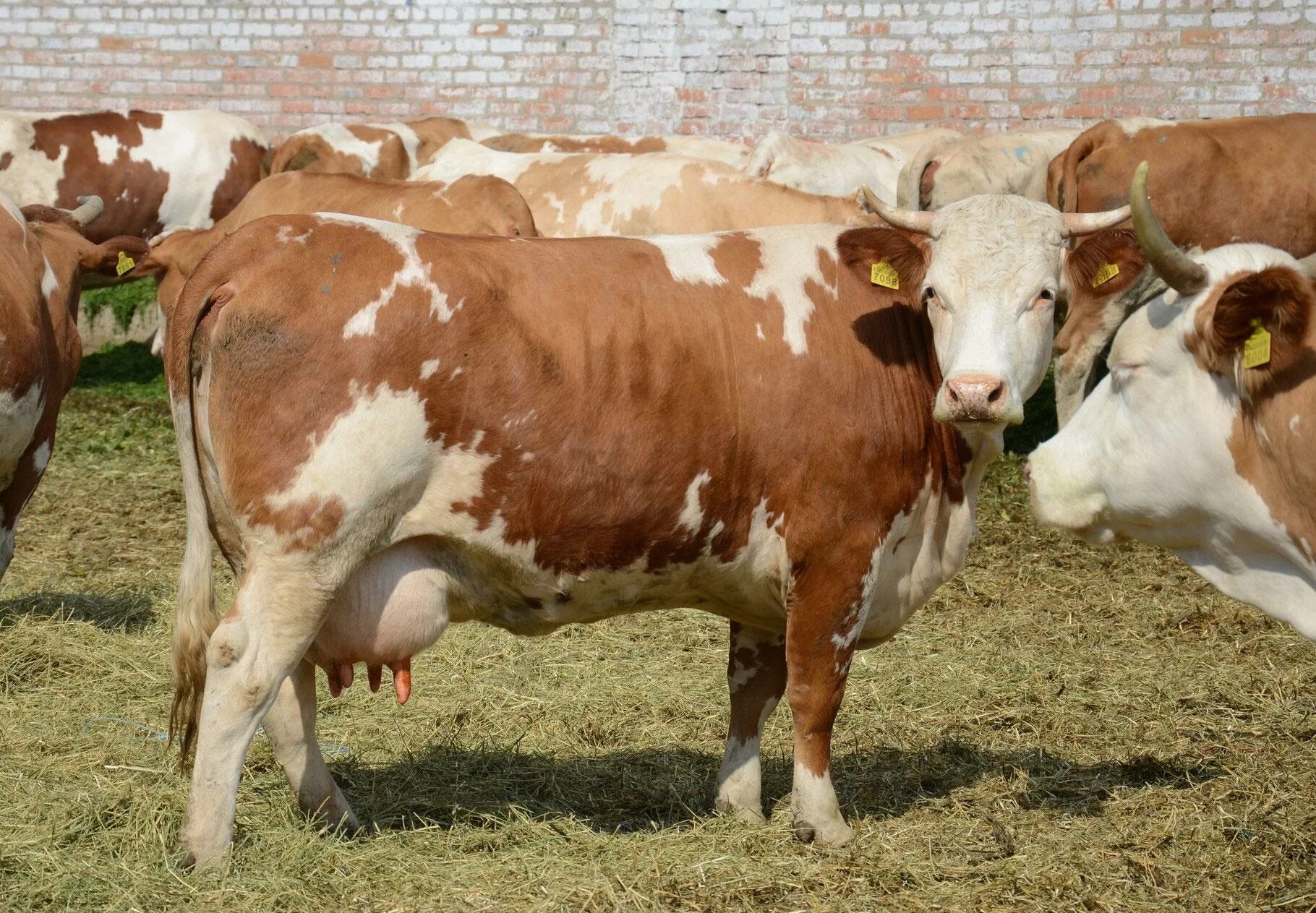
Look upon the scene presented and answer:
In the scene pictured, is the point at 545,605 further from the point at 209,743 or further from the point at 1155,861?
the point at 1155,861

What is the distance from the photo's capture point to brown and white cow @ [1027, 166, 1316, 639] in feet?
11.2

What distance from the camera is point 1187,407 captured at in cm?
366

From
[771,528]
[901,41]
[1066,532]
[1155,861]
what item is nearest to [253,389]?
[771,528]

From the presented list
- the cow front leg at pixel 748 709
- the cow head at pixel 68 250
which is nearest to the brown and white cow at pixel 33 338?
the cow head at pixel 68 250

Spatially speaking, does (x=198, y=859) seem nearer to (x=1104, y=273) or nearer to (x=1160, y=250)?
(x=1160, y=250)

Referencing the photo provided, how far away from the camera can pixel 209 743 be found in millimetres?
3752

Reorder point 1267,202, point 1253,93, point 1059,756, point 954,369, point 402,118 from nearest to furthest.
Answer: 1. point 954,369
2. point 1059,756
3. point 1267,202
4. point 1253,93
5. point 402,118

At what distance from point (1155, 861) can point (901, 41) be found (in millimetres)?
11327

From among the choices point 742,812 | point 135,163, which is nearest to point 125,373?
point 135,163

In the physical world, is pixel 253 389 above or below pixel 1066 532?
above

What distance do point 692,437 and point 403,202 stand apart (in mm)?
5144

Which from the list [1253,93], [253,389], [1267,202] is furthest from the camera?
[1253,93]

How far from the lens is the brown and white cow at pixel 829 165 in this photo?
11.7 meters

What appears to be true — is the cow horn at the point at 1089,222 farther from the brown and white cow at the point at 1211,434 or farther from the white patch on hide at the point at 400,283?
the white patch on hide at the point at 400,283
